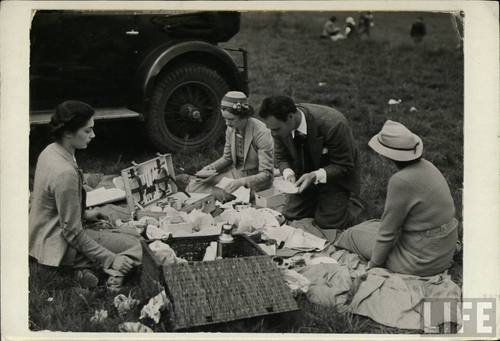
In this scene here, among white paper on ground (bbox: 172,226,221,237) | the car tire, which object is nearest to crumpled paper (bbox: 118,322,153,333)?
white paper on ground (bbox: 172,226,221,237)

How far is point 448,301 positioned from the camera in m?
3.27

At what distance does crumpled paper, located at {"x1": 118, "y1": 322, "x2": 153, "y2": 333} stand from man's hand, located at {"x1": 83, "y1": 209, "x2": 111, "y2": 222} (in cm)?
117

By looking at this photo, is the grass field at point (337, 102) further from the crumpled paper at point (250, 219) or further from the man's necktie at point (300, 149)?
the crumpled paper at point (250, 219)

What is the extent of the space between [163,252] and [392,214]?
4.62ft

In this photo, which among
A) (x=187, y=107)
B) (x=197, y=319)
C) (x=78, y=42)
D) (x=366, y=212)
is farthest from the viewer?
(x=187, y=107)

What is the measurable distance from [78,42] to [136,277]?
8.86ft

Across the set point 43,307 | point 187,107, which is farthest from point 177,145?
point 43,307

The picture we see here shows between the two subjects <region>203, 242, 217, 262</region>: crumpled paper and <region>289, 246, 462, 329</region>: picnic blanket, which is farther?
<region>203, 242, 217, 262</region>: crumpled paper

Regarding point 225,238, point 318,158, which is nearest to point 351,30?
point 318,158

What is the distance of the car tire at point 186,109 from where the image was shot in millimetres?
5488

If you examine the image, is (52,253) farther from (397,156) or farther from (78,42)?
(78,42)

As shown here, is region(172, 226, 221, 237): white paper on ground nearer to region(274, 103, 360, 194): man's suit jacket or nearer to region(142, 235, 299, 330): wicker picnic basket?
region(142, 235, 299, 330): wicker picnic basket

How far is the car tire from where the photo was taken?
5.49m

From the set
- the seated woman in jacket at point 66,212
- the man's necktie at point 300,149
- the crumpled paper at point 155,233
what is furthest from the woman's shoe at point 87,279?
the man's necktie at point 300,149
